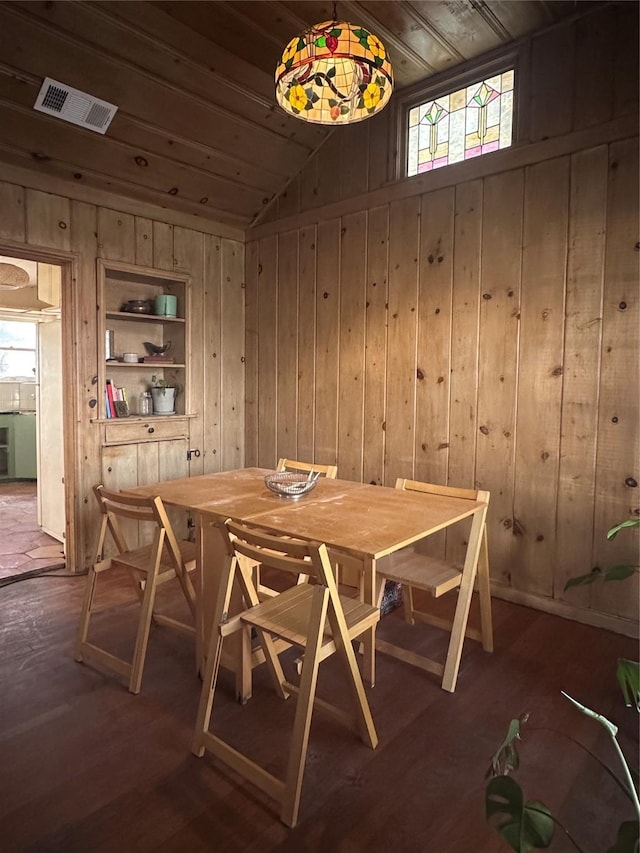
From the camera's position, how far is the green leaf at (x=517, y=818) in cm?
90

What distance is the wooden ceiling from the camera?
252 cm

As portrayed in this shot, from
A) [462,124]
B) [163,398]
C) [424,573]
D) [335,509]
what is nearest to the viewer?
[335,509]

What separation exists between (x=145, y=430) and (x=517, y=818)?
3.27m

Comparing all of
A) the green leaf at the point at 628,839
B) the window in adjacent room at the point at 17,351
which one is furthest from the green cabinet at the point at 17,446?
the green leaf at the point at 628,839

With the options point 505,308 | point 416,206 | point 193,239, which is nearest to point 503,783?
point 505,308

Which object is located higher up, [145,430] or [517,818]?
[145,430]

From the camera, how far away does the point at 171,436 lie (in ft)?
12.8

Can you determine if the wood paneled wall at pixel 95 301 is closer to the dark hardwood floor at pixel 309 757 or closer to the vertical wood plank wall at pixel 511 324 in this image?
the vertical wood plank wall at pixel 511 324

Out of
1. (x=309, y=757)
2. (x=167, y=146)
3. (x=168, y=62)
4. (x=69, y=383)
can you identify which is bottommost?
(x=309, y=757)

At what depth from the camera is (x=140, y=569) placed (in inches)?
88.7

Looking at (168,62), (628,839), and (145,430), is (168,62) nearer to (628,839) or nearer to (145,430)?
(145,430)

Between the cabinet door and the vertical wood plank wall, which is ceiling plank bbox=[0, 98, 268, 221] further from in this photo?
the cabinet door

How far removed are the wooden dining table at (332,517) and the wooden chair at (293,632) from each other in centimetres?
16

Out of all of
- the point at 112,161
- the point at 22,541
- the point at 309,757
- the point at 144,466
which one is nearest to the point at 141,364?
the point at 144,466
